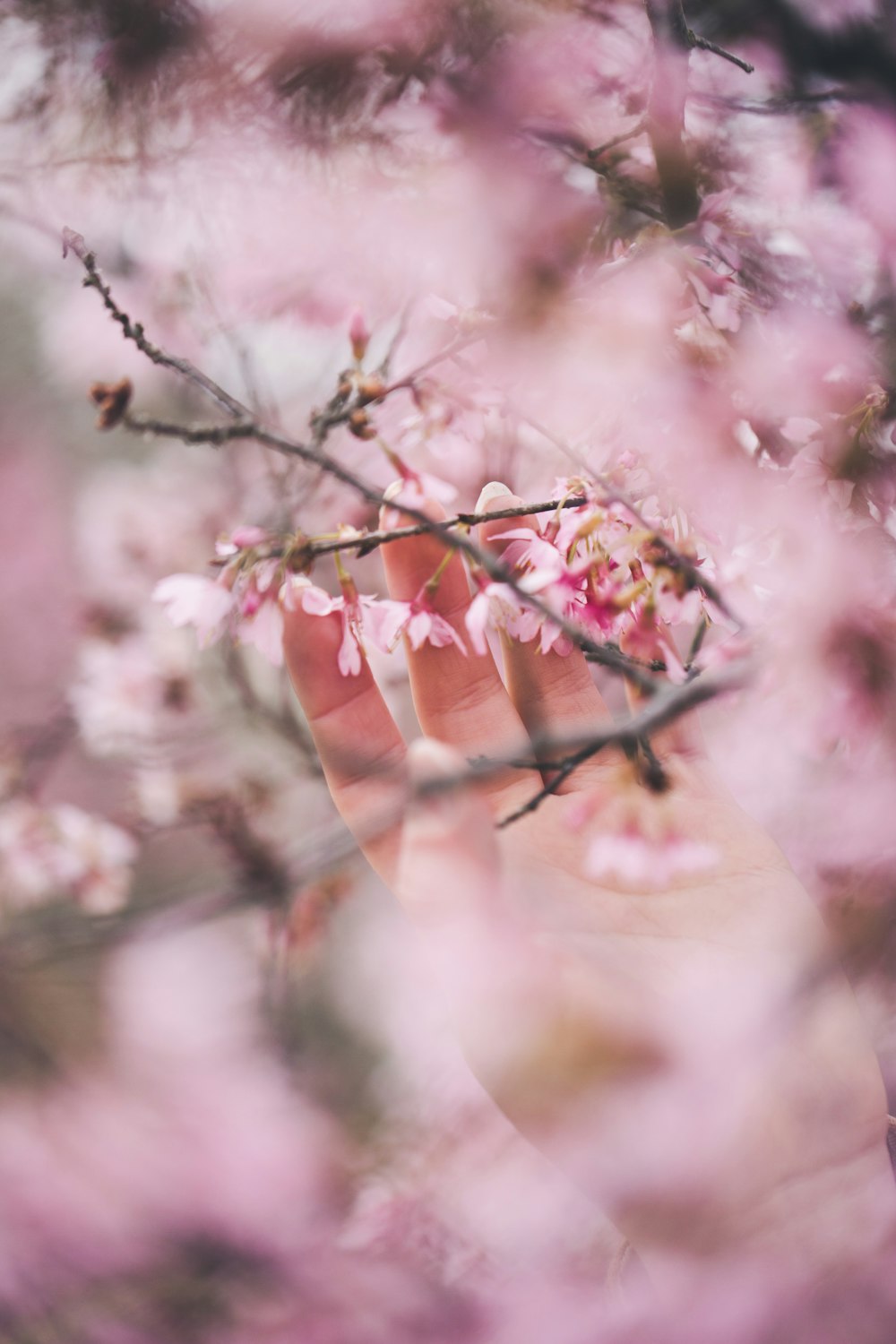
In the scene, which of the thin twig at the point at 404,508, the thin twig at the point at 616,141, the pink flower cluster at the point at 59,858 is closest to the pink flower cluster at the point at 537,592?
the thin twig at the point at 404,508

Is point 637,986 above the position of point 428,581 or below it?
below

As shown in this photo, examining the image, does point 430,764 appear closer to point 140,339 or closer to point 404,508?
point 404,508

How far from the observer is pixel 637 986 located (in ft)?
1.91

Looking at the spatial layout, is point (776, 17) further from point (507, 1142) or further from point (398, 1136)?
point (398, 1136)

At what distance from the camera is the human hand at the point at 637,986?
501 millimetres

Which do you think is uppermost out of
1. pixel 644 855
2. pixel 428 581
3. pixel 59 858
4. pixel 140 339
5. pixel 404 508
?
pixel 140 339

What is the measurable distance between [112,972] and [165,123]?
149cm

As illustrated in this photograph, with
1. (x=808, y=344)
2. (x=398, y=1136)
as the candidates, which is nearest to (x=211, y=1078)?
(x=398, y=1136)

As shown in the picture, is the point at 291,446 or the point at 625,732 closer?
the point at 625,732

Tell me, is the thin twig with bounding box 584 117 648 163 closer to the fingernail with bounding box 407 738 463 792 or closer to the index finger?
the index finger

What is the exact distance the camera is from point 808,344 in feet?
2.41

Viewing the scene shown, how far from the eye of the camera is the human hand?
0.50 meters

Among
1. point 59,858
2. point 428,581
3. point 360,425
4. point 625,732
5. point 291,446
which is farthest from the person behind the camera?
point 59,858

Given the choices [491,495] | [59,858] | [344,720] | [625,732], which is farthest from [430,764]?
[59,858]
